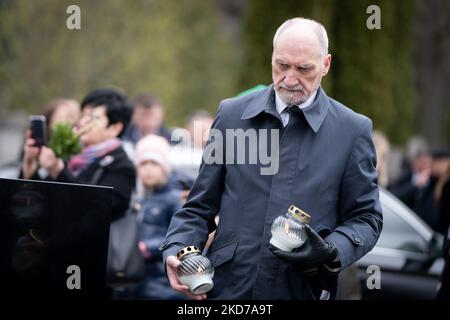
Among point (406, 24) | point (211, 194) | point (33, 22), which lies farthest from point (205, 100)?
point (211, 194)

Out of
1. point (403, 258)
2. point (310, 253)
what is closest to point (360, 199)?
point (310, 253)

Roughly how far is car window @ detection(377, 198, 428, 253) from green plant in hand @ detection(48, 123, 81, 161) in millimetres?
2856

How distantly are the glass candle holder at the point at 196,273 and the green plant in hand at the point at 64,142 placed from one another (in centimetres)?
215

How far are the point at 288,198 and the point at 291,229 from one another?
0.26m

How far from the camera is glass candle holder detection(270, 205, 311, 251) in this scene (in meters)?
3.45

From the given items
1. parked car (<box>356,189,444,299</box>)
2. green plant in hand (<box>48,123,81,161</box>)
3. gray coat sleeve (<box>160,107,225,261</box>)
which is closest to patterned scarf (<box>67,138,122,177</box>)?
green plant in hand (<box>48,123,81,161</box>)

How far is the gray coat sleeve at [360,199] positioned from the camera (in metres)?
3.72

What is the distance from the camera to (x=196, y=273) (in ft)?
11.8

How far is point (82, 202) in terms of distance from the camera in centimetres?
376

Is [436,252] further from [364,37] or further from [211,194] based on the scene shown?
[364,37]

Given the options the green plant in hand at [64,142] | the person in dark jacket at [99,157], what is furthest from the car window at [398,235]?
the green plant in hand at [64,142]

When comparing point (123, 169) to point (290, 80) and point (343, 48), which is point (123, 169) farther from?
point (343, 48)

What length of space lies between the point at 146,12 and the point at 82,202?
18.6 meters

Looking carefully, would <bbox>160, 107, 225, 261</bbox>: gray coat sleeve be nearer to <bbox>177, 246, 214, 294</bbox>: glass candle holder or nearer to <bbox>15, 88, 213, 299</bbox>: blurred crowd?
<bbox>177, 246, 214, 294</bbox>: glass candle holder
